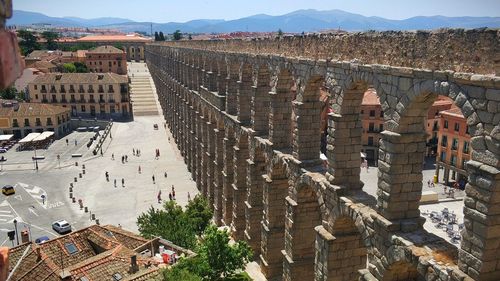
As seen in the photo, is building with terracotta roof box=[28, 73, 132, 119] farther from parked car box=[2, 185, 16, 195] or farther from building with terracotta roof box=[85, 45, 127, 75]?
parked car box=[2, 185, 16, 195]

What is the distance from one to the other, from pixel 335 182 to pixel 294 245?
6096 millimetres

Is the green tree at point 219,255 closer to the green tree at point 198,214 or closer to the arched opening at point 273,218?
the arched opening at point 273,218

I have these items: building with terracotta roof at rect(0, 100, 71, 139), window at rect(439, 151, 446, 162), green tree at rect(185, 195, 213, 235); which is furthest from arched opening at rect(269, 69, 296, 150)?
building with terracotta roof at rect(0, 100, 71, 139)

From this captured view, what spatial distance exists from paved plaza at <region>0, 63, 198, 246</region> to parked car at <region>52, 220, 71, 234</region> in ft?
1.78

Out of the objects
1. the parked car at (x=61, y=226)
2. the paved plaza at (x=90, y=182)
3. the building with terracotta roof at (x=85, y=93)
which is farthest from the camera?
the building with terracotta roof at (x=85, y=93)

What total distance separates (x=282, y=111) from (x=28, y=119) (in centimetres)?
7862

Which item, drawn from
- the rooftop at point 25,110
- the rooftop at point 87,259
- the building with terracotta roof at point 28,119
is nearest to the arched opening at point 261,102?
the rooftop at point 87,259

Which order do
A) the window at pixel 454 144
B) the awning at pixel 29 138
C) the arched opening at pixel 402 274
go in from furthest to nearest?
the awning at pixel 29 138, the window at pixel 454 144, the arched opening at pixel 402 274

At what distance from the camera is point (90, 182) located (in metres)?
62.8

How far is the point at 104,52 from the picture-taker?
145125 mm

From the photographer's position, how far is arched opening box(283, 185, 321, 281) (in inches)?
953

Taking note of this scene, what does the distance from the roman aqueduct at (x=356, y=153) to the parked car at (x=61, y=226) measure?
62.5 ft

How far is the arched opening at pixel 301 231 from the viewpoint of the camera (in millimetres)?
24203

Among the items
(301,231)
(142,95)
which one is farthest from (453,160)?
(142,95)
